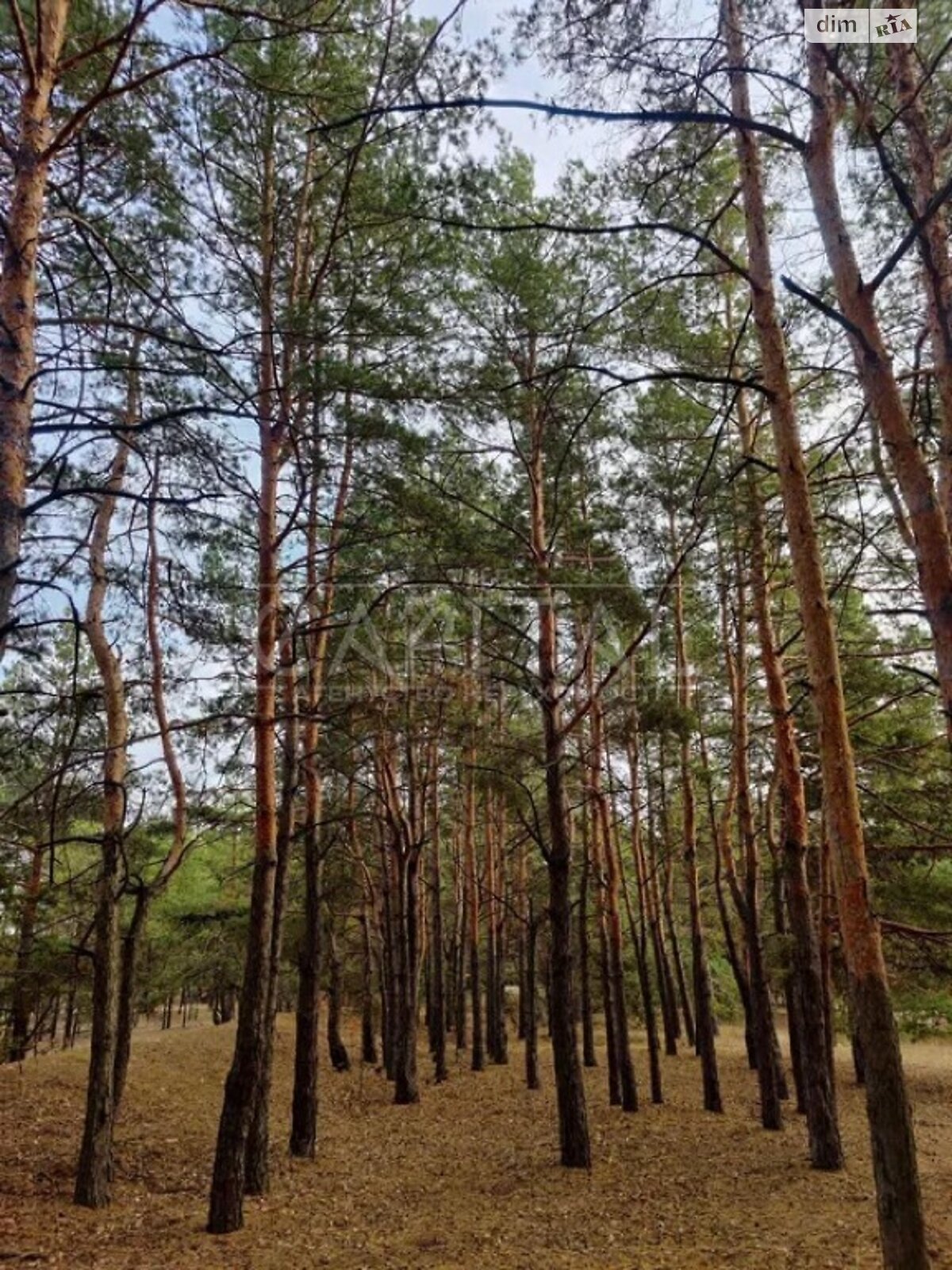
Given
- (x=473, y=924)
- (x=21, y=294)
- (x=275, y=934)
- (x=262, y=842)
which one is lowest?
(x=473, y=924)

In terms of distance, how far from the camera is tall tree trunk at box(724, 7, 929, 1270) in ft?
8.77

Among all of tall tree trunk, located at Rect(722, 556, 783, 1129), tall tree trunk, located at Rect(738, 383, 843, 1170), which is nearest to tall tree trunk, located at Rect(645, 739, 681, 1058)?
tall tree trunk, located at Rect(722, 556, 783, 1129)

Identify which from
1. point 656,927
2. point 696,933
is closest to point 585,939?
point 656,927

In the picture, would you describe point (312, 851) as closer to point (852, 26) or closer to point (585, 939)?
point (585, 939)

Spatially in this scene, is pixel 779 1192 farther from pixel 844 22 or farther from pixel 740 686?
pixel 844 22

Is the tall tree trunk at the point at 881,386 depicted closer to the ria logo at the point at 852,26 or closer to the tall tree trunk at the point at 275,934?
the ria logo at the point at 852,26

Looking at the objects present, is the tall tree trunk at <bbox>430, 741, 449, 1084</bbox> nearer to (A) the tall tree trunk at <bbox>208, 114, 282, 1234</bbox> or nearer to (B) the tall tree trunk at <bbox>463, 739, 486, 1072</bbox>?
(B) the tall tree trunk at <bbox>463, 739, 486, 1072</bbox>

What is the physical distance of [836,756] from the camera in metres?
3.24

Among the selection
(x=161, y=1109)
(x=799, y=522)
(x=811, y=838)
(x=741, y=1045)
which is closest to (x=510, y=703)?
(x=811, y=838)

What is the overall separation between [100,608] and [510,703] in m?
8.63

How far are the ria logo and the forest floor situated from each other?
6837 mm

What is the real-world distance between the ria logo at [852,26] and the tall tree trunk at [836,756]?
0.10 metres

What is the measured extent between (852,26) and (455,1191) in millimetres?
9554

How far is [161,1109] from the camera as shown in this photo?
10.9 m
